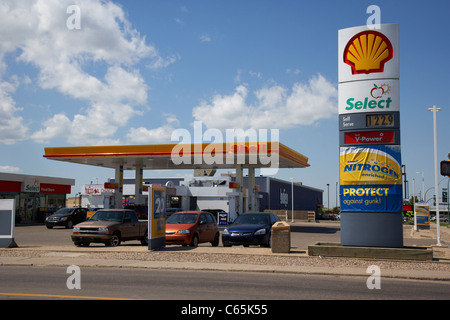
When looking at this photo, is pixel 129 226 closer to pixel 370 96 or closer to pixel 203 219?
pixel 203 219

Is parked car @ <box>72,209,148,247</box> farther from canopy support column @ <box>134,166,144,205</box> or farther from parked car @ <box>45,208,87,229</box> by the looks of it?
canopy support column @ <box>134,166,144,205</box>

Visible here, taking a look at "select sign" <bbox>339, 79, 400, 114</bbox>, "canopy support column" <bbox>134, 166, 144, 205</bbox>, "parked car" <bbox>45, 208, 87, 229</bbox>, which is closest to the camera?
"select sign" <bbox>339, 79, 400, 114</bbox>

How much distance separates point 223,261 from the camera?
1441cm

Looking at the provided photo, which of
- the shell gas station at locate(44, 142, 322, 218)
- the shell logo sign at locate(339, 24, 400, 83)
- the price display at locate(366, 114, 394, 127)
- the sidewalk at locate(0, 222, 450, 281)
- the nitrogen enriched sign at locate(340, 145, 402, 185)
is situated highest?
the shell logo sign at locate(339, 24, 400, 83)

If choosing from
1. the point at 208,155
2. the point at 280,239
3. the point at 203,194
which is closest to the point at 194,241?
the point at 280,239

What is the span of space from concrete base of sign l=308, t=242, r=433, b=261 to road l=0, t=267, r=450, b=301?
3070mm

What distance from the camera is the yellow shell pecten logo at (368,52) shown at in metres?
15.3

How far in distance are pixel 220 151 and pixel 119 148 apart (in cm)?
865

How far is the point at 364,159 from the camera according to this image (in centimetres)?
1516

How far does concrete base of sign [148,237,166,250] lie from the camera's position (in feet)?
54.7

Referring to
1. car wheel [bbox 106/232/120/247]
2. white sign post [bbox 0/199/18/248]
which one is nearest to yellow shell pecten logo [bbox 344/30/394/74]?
car wheel [bbox 106/232/120/247]

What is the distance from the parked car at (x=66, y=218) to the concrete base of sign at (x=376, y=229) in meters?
26.2

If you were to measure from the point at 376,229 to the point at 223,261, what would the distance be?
16.6ft

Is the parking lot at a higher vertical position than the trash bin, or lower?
lower
